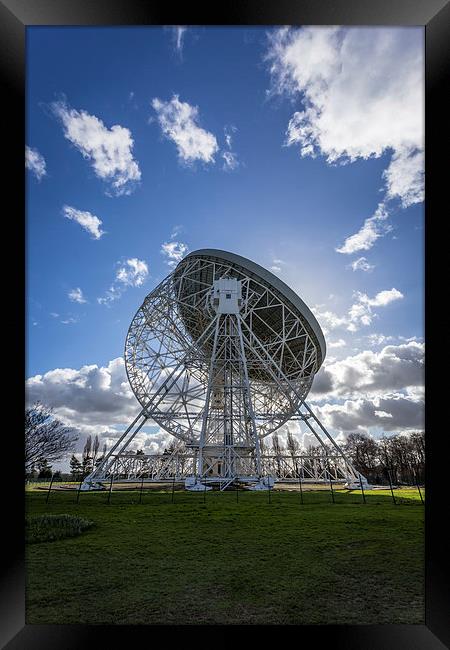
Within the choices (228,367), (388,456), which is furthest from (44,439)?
(388,456)

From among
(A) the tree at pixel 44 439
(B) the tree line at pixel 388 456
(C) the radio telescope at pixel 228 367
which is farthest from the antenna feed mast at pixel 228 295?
(B) the tree line at pixel 388 456

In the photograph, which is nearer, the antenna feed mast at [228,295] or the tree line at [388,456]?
the antenna feed mast at [228,295]

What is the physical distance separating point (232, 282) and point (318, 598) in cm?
1696

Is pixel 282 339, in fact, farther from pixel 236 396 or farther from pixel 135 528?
pixel 135 528

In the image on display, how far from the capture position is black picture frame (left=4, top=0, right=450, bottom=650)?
146 inches

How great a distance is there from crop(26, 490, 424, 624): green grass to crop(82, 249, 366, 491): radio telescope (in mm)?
9303

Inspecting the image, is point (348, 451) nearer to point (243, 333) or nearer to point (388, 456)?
point (388, 456)

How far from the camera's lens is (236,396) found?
74.6 ft
